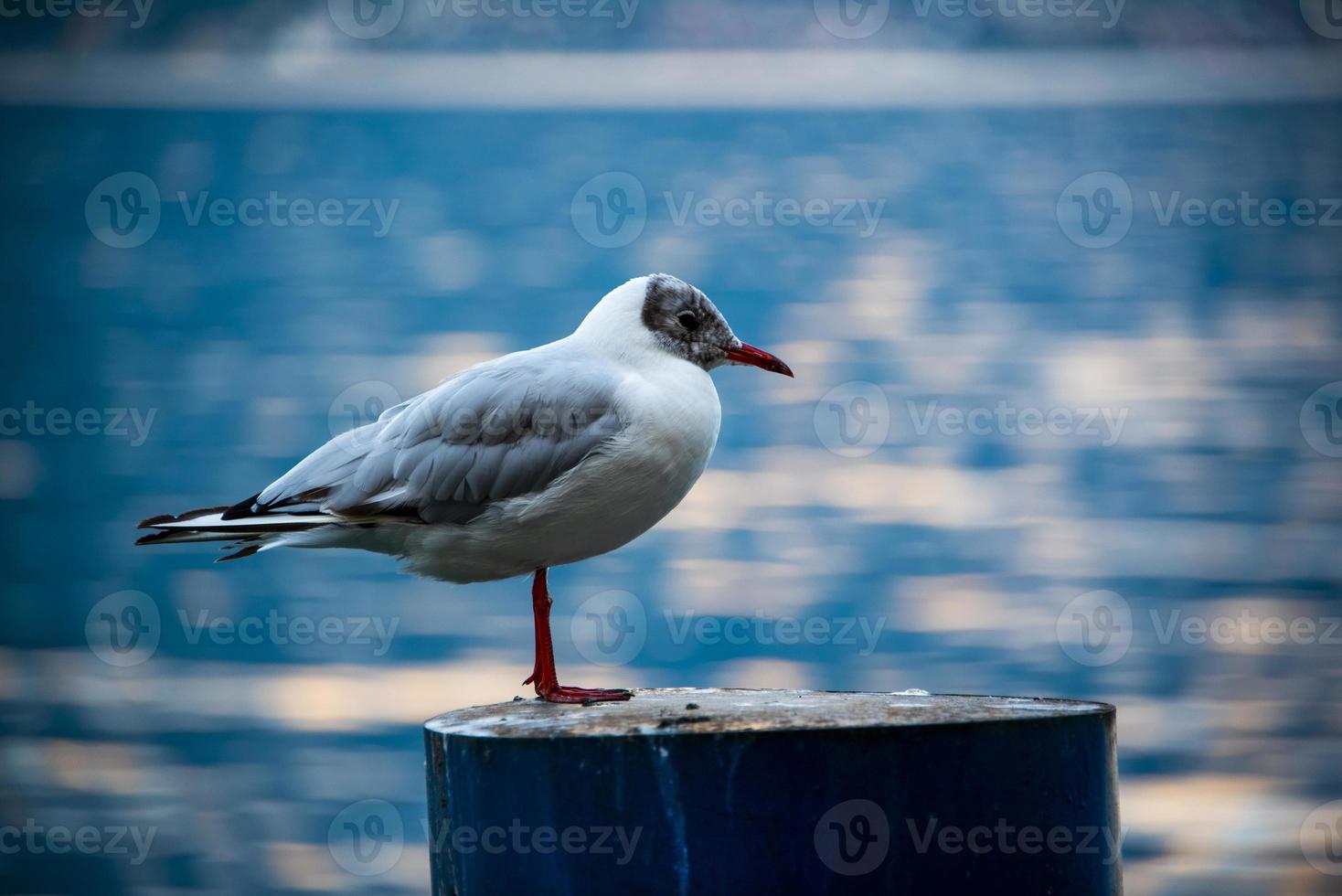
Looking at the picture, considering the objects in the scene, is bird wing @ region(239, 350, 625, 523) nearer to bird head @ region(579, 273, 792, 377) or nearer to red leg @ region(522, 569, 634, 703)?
bird head @ region(579, 273, 792, 377)

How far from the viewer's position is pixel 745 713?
1613mm

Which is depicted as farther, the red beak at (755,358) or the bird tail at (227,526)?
the red beak at (755,358)

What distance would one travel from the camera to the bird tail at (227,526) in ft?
6.37

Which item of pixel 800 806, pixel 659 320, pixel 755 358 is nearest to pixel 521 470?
pixel 659 320

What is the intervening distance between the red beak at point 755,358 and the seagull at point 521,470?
9 centimetres

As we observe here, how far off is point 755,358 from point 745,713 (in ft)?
2.37

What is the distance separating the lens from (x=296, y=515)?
6.51 ft

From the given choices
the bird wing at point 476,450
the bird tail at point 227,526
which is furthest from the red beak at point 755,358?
the bird tail at point 227,526

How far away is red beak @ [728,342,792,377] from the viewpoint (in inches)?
85.3

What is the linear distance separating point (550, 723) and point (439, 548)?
48 cm

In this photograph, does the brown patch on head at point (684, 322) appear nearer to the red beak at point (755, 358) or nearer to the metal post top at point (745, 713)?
the red beak at point (755, 358)

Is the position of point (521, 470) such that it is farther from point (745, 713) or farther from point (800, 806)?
point (800, 806)

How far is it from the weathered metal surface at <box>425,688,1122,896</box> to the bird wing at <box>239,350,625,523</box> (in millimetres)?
520

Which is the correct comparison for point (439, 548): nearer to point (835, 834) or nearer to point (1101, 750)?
point (835, 834)
